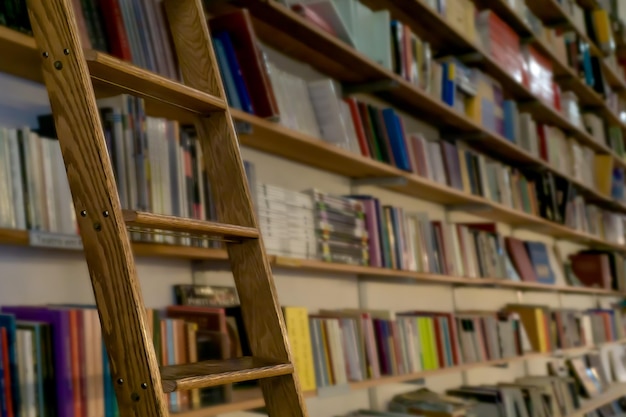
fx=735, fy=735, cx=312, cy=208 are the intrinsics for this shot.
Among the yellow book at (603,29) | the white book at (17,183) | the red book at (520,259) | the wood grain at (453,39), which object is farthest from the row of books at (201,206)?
the yellow book at (603,29)

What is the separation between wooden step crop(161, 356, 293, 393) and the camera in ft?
3.41

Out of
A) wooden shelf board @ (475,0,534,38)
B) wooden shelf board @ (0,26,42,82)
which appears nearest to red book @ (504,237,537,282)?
wooden shelf board @ (475,0,534,38)

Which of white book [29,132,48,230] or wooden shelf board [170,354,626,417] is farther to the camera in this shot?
wooden shelf board [170,354,626,417]

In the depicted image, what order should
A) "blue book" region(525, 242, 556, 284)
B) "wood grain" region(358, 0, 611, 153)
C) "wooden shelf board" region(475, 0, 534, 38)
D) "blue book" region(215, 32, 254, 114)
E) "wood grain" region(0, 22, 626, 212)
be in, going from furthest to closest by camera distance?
"blue book" region(525, 242, 556, 284) → "wooden shelf board" region(475, 0, 534, 38) → "wood grain" region(358, 0, 611, 153) → "blue book" region(215, 32, 254, 114) → "wood grain" region(0, 22, 626, 212)

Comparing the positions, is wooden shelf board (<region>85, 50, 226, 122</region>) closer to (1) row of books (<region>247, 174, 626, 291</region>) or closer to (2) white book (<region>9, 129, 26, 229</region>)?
(2) white book (<region>9, 129, 26, 229</region>)

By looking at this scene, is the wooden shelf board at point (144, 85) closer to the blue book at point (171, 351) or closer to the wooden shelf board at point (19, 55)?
the wooden shelf board at point (19, 55)

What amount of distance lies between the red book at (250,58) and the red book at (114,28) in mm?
391

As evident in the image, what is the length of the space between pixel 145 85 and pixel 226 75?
0.65 metres

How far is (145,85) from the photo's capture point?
1.23 metres

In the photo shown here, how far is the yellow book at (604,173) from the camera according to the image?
5.04m

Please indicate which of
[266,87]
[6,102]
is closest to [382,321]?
[266,87]

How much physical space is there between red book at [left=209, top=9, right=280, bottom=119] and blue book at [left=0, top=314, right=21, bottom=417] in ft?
2.88

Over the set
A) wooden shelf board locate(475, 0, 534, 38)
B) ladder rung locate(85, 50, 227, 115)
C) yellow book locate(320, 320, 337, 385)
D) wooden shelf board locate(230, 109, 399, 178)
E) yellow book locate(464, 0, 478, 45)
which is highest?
wooden shelf board locate(475, 0, 534, 38)

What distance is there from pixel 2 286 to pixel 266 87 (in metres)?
0.81
